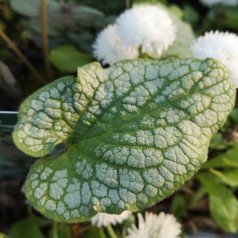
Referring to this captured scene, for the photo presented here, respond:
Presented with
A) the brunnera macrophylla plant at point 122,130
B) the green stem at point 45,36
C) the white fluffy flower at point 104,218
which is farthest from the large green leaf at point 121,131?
the green stem at point 45,36

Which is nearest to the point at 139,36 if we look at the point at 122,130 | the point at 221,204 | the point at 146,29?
the point at 146,29

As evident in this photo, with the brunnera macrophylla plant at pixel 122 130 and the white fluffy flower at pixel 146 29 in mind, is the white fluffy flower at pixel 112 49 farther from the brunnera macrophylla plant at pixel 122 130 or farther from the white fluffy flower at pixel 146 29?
the brunnera macrophylla plant at pixel 122 130

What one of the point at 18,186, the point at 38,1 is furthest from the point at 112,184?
Result: the point at 38,1

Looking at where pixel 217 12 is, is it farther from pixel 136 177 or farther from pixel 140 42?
pixel 136 177

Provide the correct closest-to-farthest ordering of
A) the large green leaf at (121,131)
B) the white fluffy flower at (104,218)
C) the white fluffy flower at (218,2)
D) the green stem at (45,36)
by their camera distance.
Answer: the large green leaf at (121,131) < the white fluffy flower at (104,218) < the green stem at (45,36) < the white fluffy flower at (218,2)

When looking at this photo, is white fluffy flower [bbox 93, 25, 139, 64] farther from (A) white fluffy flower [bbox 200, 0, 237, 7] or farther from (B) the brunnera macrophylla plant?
(A) white fluffy flower [bbox 200, 0, 237, 7]
